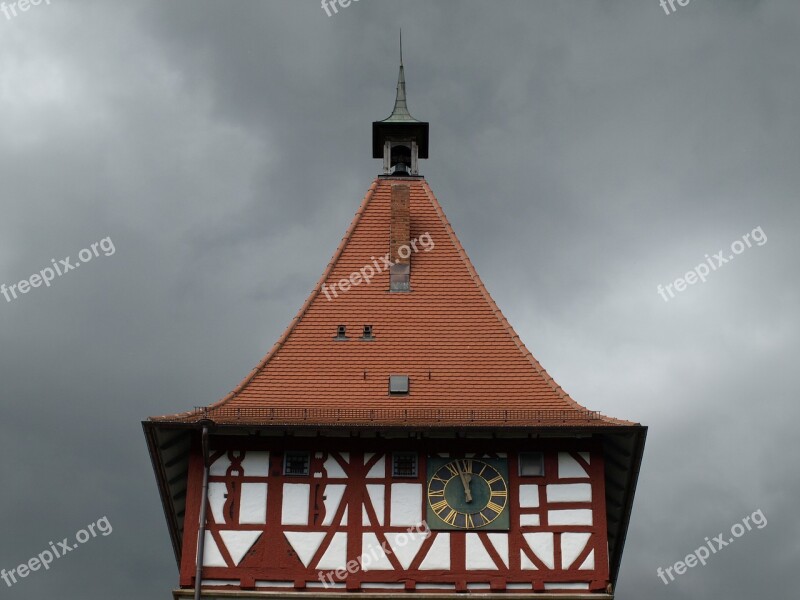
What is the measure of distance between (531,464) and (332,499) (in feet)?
10.9

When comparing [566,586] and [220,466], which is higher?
[220,466]

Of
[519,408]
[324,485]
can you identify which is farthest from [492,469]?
[324,485]

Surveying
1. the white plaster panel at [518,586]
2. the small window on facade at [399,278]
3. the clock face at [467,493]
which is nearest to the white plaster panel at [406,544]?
the clock face at [467,493]

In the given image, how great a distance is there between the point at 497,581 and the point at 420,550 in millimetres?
1310

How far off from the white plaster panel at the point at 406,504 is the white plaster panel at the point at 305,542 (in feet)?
4.04

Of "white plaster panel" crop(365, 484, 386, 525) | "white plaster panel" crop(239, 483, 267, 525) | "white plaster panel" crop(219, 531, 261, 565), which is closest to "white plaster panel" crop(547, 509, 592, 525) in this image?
"white plaster panel" crop(365, 484, 386, 525)

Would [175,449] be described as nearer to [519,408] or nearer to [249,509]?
[249,509]

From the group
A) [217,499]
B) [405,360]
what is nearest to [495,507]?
[405,360]

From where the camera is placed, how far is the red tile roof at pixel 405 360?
74.1 feet

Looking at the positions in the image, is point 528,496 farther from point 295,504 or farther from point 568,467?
point 295,504

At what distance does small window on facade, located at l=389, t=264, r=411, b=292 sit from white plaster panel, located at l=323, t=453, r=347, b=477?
4583 mm

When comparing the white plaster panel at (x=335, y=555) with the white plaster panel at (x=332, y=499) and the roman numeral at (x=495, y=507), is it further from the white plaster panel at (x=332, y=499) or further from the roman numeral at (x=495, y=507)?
the roman numeral at (x=495, y=507)

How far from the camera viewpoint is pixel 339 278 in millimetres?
26141

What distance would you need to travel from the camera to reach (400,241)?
2653 cm
